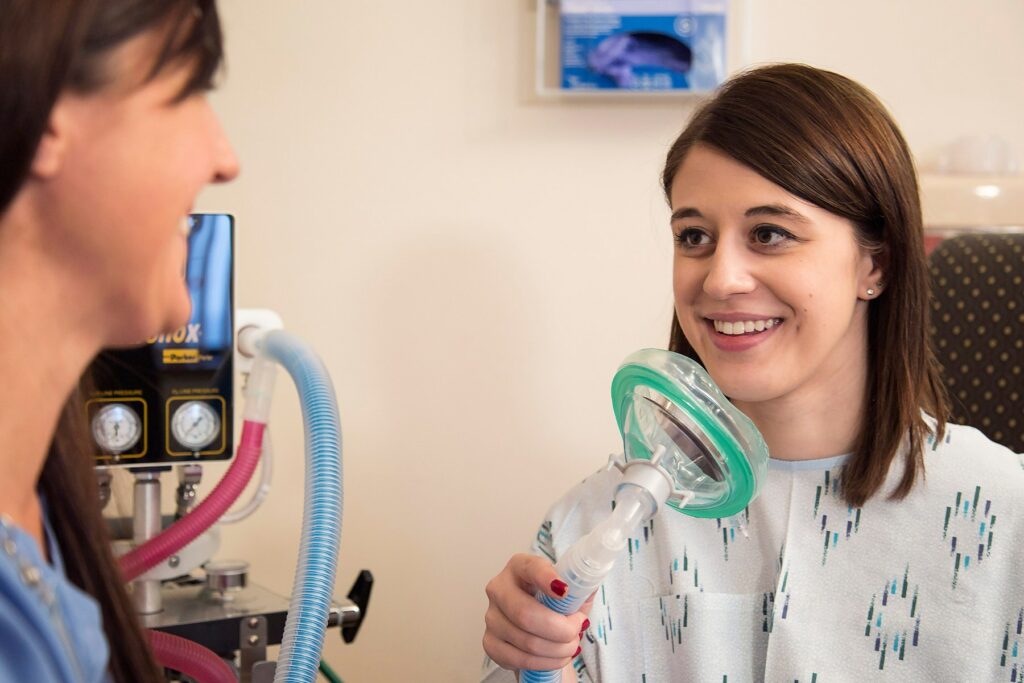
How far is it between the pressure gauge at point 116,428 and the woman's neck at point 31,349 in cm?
64

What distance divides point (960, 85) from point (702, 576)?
1.10 m

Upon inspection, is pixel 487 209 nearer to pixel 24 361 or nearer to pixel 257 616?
pixel 257 616

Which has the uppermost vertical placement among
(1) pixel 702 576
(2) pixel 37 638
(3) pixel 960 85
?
(3) pixel 960 85

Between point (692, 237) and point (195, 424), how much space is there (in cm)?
70

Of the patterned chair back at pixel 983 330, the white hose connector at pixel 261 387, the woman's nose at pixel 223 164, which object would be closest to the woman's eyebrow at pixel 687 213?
the patterned chair back at pixel 983 330

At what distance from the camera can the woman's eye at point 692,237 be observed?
1.43 m

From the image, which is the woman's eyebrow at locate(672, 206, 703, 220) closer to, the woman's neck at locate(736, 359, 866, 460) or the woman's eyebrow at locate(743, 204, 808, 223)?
the woman's eyebrow at locate(743, 204, 808, 223)

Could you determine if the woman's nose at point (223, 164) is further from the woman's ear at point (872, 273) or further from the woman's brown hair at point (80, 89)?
the woman's ear at point (872, 273)

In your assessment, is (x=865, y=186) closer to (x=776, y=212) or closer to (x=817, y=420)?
(x=776, y=212)

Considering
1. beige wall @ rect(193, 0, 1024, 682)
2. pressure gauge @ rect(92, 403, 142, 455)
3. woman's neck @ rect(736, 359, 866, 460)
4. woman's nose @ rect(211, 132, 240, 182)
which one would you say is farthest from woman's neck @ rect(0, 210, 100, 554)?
beige wall @ rect(193, 0, 1024, 682)

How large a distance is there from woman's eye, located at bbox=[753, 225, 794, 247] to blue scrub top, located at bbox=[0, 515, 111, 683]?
35.8 inches

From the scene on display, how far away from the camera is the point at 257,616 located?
142 cm

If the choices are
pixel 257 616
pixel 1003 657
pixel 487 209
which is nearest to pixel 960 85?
pixel 487 209

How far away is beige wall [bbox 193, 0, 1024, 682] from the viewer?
6.66ft
